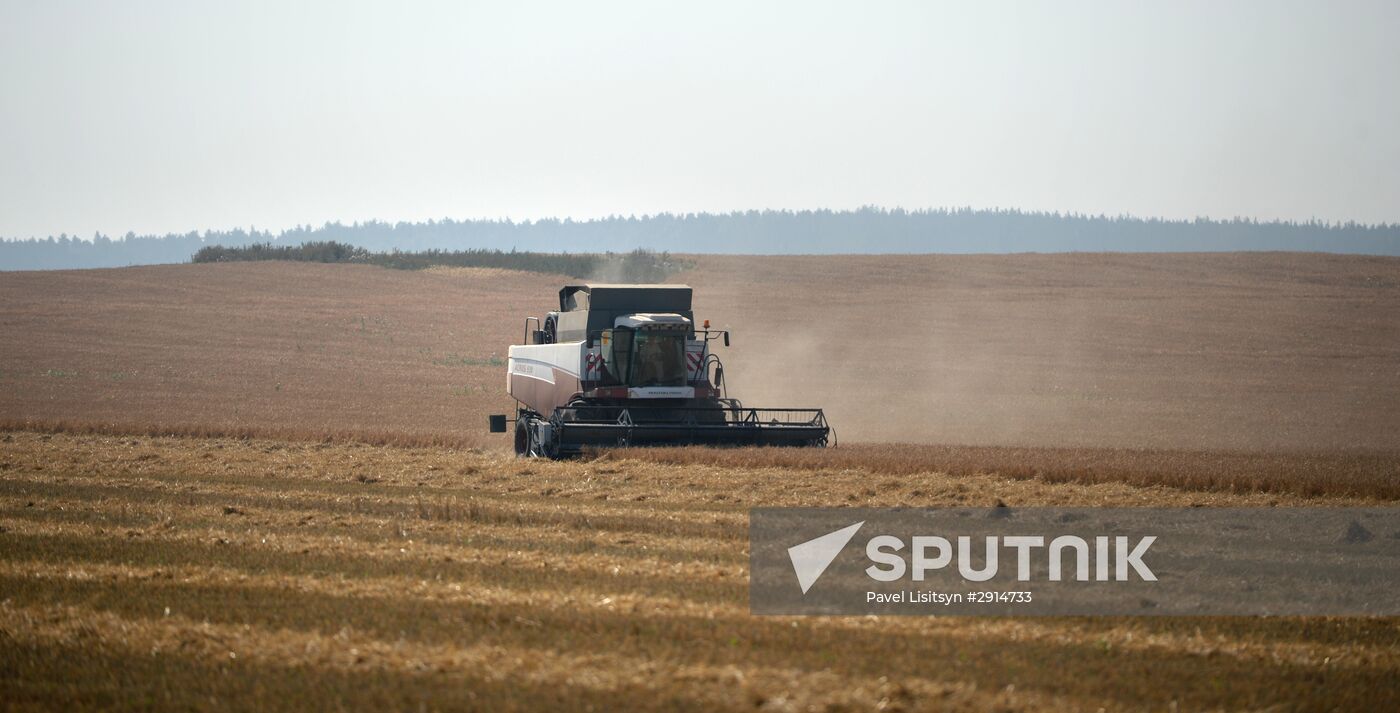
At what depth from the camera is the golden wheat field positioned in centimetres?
727

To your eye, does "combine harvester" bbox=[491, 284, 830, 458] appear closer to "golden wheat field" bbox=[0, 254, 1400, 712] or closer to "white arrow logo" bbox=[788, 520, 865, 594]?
→ "golden wheat field" bbox=[0, 254, 1400, 712]

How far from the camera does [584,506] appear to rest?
1506 cm

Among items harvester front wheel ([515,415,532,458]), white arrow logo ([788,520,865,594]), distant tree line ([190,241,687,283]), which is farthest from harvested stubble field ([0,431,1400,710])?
distant tree line ([190,241,687,283])

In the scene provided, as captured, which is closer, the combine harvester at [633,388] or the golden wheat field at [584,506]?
the golden wheat field at [584,506]

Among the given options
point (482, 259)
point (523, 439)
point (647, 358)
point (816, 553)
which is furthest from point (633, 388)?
point (482, 259)

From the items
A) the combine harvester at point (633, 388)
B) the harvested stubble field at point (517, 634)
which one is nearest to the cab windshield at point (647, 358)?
the combine harvester at point (633, 388)

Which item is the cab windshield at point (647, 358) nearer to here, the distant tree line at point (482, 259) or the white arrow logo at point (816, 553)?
the white arrow logo at point (816, 553)

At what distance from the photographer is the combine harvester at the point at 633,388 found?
851 inches

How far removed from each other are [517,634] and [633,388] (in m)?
14.4

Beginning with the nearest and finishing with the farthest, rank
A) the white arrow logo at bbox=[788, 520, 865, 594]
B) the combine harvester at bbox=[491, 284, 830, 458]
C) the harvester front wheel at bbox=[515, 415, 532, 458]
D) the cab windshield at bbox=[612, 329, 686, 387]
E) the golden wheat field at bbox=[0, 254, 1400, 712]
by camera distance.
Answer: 1. the golden wheat field at bbox=[0, 254, 1400, 712]
2. the white arrow logo at bbox=[788, 520, 865, 594]
3. the combine harvester at bbox=[491, 284, 830, 458]
4. the cab windshield at bbox=[612, 329, 686, 387]
5. the harvester front wheel at bbox=[515, 415, 532, 458]

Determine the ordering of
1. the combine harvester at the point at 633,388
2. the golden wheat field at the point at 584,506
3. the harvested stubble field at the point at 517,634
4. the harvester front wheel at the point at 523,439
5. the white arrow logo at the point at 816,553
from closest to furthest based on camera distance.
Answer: the harvested stubble field at the point at 517,634 → the golden wheat field at the point at 584,506 → the white arrow logo at the point at 816,553 → the combine harvester at the point at 633,388 → the harvester front wheel at the point at 523,439

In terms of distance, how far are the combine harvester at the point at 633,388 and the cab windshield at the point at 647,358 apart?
0.7 inches

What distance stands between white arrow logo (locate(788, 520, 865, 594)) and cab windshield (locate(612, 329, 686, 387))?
32.7 feet

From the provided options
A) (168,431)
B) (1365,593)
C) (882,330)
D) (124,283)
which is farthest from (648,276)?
(1365,593)
